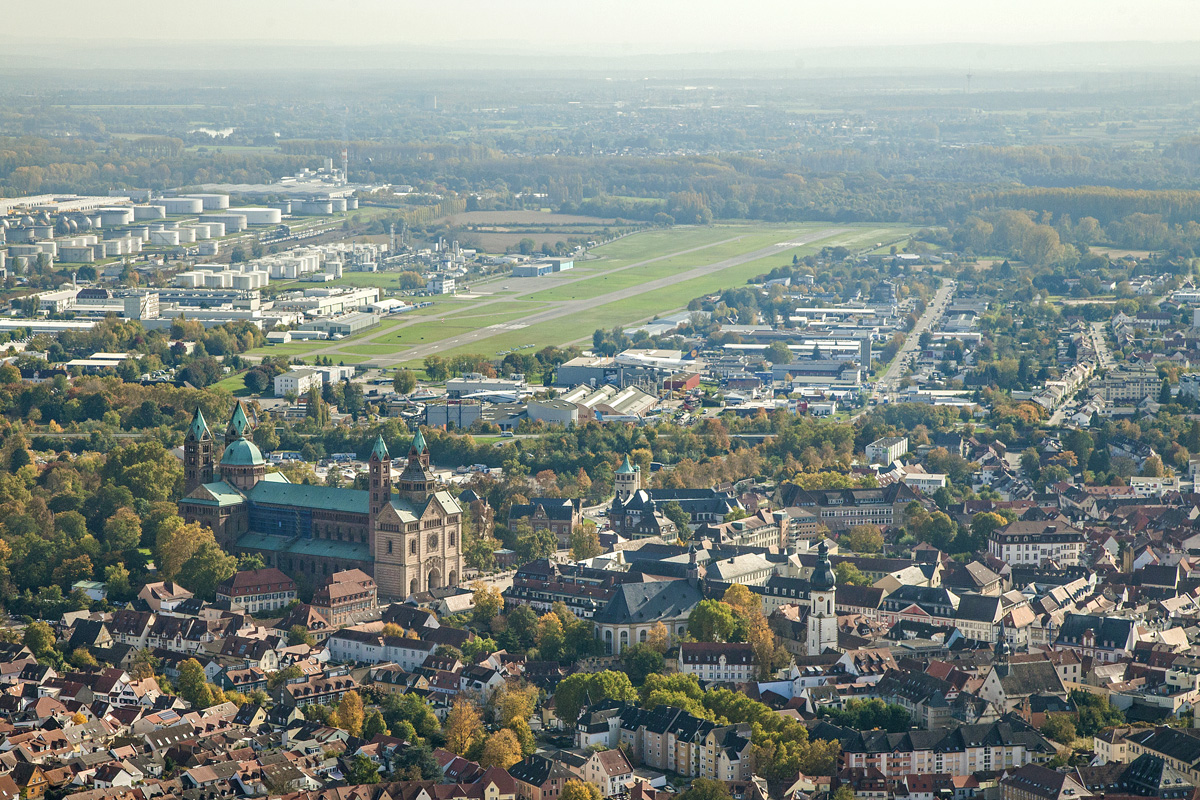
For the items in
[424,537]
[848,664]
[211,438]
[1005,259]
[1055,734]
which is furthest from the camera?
[1005,259]

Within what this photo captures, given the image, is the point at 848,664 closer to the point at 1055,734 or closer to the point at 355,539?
the point at 1055,734

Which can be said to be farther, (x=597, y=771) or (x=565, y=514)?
(x=565, y=514)

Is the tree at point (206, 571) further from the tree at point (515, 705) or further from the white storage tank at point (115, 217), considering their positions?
the white storage tank at point (115, 217)

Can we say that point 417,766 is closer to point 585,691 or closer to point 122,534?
point 585,691

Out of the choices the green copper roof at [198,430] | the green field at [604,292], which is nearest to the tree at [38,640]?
the green copper roof at [198,430]

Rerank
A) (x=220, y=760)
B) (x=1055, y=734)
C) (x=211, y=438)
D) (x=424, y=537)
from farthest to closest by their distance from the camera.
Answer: (x=211, y=438)
(x=424, y=537)
(x=1055, y=734)
(x=220, y=760)

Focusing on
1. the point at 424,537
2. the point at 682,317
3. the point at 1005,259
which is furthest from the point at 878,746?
the point at 1005,259

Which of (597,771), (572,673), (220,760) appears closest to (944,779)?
(597,771)
